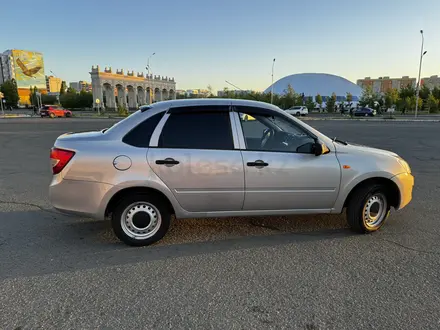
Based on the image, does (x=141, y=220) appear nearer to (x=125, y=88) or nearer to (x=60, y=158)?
(x=60, y=158)

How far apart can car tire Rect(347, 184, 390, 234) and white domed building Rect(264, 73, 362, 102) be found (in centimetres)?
11073

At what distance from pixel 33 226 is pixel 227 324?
10.9 feet

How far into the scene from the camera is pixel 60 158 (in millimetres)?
3348

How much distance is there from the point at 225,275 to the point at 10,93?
105680 mm

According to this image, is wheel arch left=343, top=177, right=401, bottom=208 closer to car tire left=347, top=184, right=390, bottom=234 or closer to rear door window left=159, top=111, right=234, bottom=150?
car tire left=347, top=184, right=390, bottom=234

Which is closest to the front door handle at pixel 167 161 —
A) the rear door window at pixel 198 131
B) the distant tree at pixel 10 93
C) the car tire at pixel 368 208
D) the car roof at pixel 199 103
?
the rear door window at pixel 198 131

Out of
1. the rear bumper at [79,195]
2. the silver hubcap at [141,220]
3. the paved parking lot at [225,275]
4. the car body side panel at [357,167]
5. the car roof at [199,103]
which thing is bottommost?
the paved parking lot at [225,275]

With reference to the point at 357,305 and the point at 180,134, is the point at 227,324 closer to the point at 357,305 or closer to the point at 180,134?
the point at 357,305

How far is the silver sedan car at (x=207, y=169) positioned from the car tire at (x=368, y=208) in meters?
0.01

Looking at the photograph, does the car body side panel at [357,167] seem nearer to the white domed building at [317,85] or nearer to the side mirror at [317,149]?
the side mirror at [317,149]

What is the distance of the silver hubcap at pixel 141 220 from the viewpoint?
3.50 meters

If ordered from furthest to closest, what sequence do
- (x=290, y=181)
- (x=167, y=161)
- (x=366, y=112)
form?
(x=366, y=112), (x=290, y=181), (x=167, y=161)

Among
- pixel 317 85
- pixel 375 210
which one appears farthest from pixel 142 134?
pixel 317 85

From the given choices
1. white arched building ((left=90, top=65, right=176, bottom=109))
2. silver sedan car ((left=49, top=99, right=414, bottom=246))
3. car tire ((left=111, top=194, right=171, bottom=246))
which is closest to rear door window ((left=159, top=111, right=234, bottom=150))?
silver sedan car ((left=49, top=99, right=414, bottom=246))
